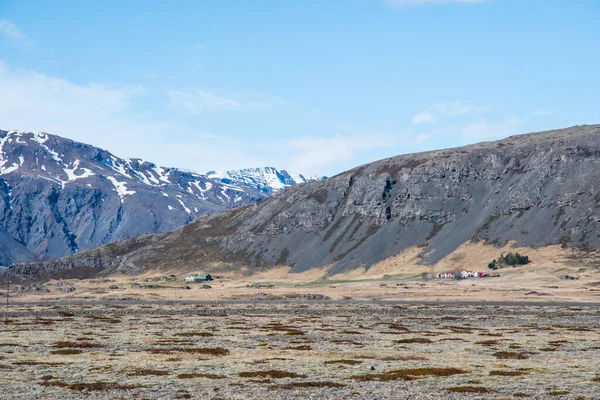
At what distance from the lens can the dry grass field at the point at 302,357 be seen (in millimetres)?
37500

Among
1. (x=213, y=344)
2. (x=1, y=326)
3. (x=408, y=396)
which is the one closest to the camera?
(x=408, y=396)

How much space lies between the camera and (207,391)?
37.1 meters

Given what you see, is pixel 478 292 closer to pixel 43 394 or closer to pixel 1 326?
pixel 1 326

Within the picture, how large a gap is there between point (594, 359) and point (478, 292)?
128m

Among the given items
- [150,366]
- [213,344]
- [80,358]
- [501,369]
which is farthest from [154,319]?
[501,369]

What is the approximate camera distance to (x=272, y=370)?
45.6m

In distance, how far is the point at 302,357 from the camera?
54375 mm

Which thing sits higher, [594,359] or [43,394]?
[43,394]

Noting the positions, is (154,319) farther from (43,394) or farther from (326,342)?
(43,394)

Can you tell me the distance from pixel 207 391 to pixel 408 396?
434 inches

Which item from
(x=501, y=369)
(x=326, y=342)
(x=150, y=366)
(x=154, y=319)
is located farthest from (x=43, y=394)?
(x=154, y=319)

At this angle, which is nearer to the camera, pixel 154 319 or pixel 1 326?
pixel 1 326

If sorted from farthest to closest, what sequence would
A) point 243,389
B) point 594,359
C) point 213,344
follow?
point 213,344, point 594,359, point 243,389

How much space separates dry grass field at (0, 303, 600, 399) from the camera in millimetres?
37500
